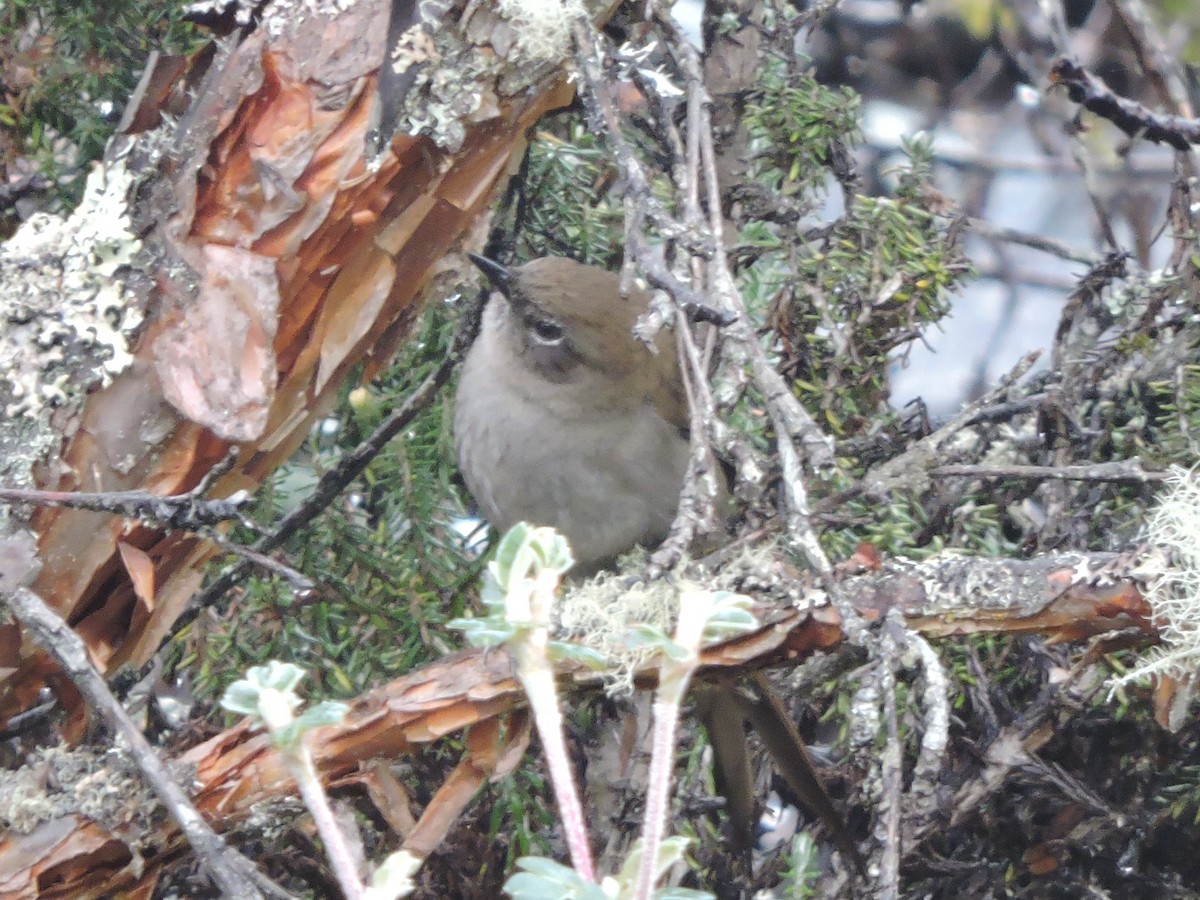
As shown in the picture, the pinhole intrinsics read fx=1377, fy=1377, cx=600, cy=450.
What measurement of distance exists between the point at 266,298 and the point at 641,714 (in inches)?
30.3

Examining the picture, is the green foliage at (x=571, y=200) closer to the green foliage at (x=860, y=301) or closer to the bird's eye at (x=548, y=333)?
the bird's eye at (x=548, y=333)

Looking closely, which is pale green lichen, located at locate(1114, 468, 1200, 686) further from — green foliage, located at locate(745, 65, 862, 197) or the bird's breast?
the bird's breast

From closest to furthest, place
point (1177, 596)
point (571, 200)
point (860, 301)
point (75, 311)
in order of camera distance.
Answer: point (1177, 596) < point (75, 311) < point (860, 301) < point (571, 200)

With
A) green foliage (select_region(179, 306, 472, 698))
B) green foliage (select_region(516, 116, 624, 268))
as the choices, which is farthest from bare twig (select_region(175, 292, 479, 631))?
green foliage (select_region(516, 116, 624, 268))

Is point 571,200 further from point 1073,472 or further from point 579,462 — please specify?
point 1073,472

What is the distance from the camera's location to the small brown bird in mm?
2350

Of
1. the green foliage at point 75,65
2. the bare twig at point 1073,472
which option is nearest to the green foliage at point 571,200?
the green foliage at point 75,65

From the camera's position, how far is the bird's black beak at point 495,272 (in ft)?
6.80

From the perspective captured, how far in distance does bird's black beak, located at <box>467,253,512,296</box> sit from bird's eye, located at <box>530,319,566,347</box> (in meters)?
0.16

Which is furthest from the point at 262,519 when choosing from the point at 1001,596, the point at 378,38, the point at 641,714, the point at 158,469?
the point at 1001,596

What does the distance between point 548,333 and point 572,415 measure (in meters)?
0.16

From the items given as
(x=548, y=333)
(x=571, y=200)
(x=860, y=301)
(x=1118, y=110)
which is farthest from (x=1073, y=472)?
(x=548, y=333)

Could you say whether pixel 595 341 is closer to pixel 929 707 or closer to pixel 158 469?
pixel 158 469

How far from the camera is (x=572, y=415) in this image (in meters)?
2.53
